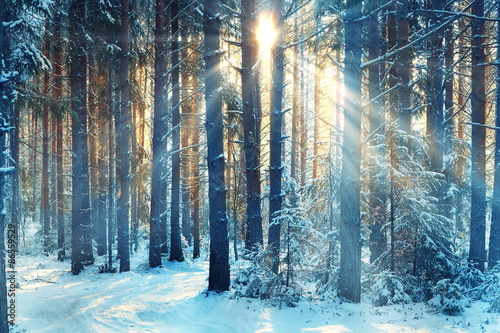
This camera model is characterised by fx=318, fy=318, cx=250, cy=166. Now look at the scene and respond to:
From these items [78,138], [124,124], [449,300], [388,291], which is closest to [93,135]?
[78,138]

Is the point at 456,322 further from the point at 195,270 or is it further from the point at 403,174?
the point at 195,270

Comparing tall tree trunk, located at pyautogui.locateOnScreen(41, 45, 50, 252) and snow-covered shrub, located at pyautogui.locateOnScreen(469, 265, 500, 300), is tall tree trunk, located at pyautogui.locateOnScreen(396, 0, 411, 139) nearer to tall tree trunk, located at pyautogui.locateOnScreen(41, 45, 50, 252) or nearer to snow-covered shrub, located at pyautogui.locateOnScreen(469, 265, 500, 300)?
snow-covered shrub, located at pyautogui.locateOnScreen(469, 265, 500, 300)

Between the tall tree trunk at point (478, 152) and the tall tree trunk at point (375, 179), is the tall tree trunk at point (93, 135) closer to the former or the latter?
the tall tree trunk at point (375, 179)

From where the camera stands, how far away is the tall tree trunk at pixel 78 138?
11.8 metres

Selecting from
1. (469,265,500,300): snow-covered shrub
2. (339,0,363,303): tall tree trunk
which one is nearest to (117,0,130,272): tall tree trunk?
(339,0,363,303): tall tree trunk

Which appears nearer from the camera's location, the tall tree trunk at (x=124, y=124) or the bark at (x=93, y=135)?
the tall tree trunk at (x=124, y=124)

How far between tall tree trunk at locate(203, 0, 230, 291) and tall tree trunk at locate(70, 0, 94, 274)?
5869 mm

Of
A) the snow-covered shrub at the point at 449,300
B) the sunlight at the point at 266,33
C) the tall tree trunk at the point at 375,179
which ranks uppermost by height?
the sunlight at the point at 266,33

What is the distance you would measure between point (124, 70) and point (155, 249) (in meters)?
7.52

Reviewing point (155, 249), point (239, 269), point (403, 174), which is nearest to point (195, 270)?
point (155, 249)

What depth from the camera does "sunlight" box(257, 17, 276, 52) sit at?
9.90m

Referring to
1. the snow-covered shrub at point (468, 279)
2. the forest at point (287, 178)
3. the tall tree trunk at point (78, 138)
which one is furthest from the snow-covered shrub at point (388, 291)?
the tall tree trunk at point (78, 138)

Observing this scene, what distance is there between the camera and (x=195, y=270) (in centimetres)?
1448

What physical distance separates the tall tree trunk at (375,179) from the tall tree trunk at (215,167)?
4185mm
